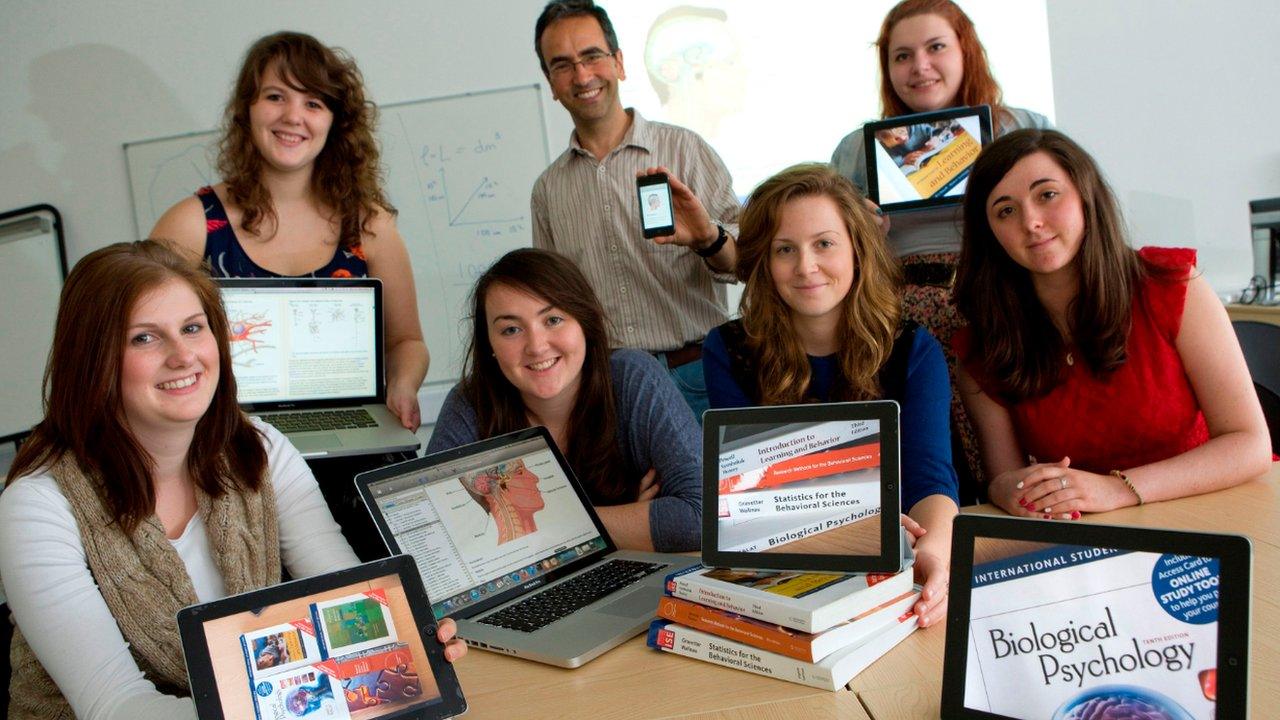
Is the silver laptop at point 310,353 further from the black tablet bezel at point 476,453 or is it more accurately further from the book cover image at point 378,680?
the book cover image at point 378,680

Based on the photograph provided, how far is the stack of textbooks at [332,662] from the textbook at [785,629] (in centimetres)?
34

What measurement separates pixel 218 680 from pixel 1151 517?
4.47 feet

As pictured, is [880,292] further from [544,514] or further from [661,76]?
[661,76]

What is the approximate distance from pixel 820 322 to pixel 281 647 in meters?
1.15

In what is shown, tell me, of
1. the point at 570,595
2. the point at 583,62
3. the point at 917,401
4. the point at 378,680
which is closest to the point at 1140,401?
the point at 917,401

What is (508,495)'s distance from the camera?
5.25 ft

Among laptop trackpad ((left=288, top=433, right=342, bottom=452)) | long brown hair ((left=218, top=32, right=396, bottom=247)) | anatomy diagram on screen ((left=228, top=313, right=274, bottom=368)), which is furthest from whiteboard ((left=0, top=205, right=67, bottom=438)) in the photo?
laptop trackpad ((left=288, top=433, right=342, bottom=452))

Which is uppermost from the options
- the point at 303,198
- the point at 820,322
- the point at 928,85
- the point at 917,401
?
the point at 928,85

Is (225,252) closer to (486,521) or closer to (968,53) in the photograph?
(486,521)

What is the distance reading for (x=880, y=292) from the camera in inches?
74.6

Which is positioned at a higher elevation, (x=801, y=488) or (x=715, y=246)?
(x=715, y=246)

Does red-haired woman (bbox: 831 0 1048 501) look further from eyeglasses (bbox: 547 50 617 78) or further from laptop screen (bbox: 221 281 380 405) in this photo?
laptop screen (bbox: 221 281 380 405)

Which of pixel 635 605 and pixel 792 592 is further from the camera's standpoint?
pixel 635 605

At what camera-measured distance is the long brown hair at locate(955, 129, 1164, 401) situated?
1824 mm
